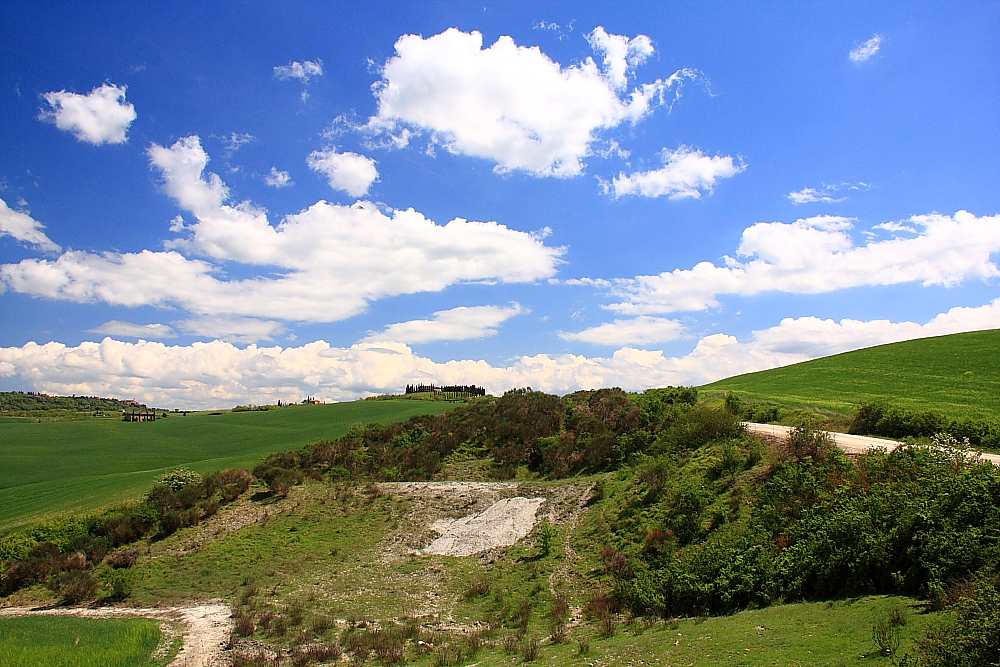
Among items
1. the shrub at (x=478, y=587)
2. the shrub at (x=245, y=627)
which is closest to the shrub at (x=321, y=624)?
the shrub at (x=245, y=627)

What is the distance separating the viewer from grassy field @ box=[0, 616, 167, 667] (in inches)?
482

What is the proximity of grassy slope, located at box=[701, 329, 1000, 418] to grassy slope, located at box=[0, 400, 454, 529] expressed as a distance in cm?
3066

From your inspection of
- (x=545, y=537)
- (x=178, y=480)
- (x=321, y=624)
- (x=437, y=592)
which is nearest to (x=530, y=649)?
(x=321, y=624)

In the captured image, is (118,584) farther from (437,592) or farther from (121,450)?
(121,450)

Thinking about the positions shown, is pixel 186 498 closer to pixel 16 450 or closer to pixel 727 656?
pixel 16 450

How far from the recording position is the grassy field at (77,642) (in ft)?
40.2

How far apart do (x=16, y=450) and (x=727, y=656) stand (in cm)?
4785

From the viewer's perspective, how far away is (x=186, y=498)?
25.6 m

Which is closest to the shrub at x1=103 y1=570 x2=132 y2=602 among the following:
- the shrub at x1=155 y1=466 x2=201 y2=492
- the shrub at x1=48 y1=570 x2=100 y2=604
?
the shrub at x1=48 y1=570 x2=100 y2=604

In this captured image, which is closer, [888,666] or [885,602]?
[888,666]

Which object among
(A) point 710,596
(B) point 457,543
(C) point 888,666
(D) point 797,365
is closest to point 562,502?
(B) point 457,543

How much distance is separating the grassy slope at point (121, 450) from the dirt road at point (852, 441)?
28.1 m

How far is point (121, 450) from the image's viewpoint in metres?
38.9

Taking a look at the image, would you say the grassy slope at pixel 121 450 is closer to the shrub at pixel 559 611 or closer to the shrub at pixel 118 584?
the shrub at pixel 118 584
